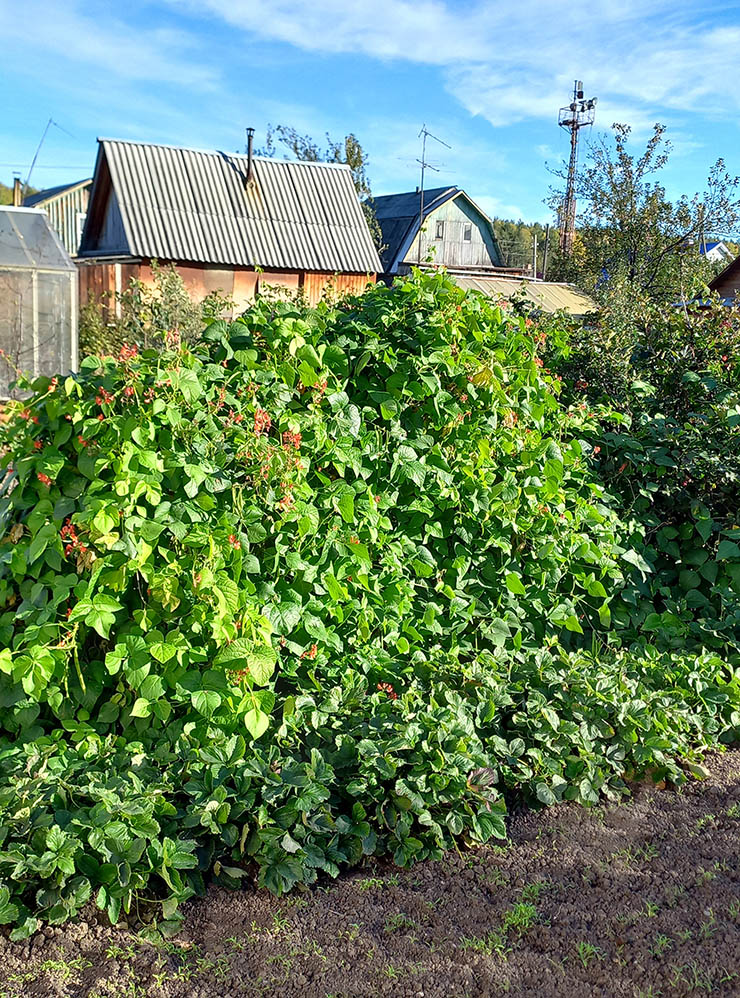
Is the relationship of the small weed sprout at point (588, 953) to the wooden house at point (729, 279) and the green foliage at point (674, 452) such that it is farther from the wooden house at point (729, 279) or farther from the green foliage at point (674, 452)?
the wooden house at point (729, 279)

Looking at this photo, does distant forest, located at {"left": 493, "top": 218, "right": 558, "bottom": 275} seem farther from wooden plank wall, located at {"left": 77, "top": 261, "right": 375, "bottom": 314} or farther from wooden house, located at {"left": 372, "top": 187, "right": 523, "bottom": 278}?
wooden plank wall, located at {"left": 77, "top": 261, "right": 375, "bottom": 314}

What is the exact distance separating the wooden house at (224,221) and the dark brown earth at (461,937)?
18.7 m

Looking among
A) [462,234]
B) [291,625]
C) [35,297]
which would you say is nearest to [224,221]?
[35,297]

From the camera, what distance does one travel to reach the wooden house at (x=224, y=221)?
20859 mm

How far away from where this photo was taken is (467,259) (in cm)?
3597

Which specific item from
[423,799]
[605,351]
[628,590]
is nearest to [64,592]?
[423,799]

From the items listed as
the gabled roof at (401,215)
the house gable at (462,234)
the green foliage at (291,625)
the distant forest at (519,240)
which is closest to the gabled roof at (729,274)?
the gabled roof at (401,215)

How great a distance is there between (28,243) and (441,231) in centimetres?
2449

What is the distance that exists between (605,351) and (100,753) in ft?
10.4

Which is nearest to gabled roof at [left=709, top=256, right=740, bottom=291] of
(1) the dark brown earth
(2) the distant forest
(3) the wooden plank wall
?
(3) the wooden plank wall

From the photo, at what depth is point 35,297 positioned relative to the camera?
12438 millimetres

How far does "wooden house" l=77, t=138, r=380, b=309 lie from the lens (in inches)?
821

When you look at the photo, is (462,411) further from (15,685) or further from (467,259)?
(467,259)

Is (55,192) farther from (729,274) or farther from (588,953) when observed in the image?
(588,953)
